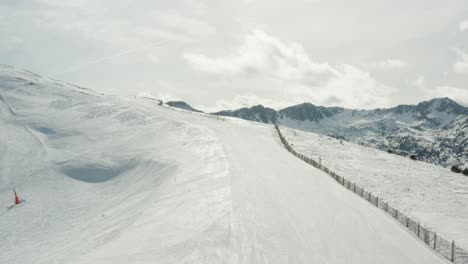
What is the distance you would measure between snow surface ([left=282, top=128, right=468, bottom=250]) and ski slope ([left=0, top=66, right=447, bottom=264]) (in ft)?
26.5

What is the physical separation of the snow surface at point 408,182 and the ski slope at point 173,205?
8.09 metres

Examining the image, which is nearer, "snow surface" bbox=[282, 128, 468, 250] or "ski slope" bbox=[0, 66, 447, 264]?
"ski slope" bbox=[0, 66, 447, 264]

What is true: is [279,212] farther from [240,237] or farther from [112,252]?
[112,252]

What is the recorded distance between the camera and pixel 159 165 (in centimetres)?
4059

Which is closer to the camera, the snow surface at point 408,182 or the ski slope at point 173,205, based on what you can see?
the ski slope at point 173,205

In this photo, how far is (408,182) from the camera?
52094 millimetres

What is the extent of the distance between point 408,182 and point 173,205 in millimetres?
38768

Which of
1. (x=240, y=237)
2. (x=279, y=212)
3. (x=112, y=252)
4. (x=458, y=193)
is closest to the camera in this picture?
(x=112, y=252)

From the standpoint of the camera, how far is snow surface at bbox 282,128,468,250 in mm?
36594

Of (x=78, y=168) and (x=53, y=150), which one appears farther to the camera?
(x=53, y=150)

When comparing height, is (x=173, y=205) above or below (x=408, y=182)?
above

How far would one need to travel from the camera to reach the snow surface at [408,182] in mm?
36594

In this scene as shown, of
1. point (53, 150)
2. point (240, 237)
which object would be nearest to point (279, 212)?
point (240, 237)

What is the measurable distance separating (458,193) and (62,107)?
71009 millimetres
